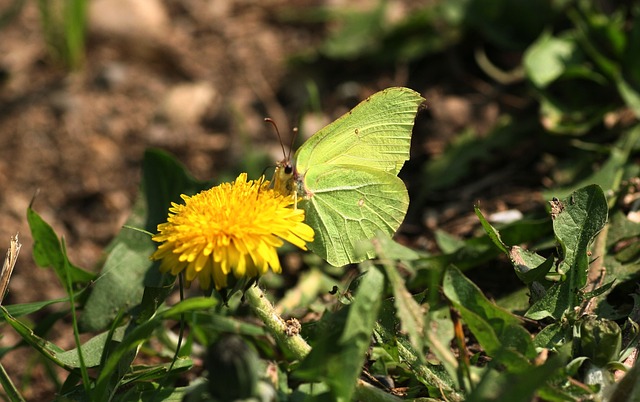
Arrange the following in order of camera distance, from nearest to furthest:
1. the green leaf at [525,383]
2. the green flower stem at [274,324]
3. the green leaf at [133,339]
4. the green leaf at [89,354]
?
1. the green leaf at [525,383]
2. the green leaf at [133,339]
3. the green flower stem at [274,324]
4. the green leaf at [89,354]

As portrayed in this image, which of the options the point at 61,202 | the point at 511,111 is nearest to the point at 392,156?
the point at 511,111


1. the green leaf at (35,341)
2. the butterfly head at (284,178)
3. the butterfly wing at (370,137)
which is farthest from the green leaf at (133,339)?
the butterfly wing at (370,137)

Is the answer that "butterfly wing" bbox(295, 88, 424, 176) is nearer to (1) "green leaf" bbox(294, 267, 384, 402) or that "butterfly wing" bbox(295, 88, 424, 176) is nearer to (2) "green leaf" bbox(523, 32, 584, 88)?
(1) "green leaf" bbox(294, 267, 384, 402)

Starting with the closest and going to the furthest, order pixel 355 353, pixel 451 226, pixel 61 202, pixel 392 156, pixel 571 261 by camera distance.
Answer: pixel 355 353 < pixel 571 261 < pixel 392 156 < pixel 451 226 < pixel 61 202

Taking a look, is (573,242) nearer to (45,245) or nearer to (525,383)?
(525,383)

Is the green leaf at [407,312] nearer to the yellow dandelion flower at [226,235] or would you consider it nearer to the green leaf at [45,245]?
the yellow dandelion flower at [226,235]

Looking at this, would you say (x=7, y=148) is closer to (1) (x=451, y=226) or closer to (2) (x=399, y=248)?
(1) (x=451, y=226)
